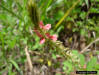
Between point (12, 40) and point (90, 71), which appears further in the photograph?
point (12, 40)

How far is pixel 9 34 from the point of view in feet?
6.22

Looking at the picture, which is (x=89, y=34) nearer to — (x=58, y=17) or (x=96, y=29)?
(x=96, y=29)

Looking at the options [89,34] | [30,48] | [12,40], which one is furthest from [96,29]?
[12,40]

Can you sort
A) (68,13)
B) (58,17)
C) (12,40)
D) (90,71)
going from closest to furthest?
(90,71), (12,40), (68,13), (58,17)

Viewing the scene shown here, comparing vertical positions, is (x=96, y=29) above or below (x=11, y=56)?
above

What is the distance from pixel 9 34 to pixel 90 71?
1207 mm

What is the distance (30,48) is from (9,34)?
14.5 inches

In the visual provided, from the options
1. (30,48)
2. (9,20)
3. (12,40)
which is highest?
(9,20)

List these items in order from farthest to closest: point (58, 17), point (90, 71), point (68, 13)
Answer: point (58, 17) < point (68, 13) < point (90, 71)

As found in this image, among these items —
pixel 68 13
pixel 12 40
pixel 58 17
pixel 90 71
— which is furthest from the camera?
pixel 58 17

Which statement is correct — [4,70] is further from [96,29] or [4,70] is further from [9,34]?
[96,29]

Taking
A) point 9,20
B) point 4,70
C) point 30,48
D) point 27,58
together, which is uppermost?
point 9,20

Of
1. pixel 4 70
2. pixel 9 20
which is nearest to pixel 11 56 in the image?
pixel 4 70

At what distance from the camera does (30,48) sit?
6.19 ft
